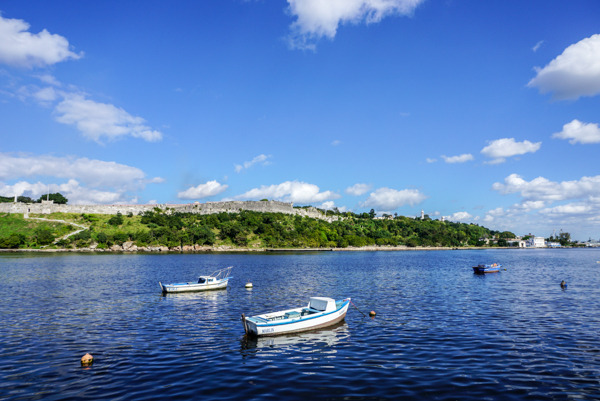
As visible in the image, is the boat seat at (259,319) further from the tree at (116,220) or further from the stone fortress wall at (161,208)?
the stone fortress wall at (161,208)

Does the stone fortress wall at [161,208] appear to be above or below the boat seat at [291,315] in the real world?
above

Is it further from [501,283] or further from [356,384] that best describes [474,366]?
[501,283]

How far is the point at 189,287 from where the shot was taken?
4331 cm

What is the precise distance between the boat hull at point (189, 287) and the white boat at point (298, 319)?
66.6ft

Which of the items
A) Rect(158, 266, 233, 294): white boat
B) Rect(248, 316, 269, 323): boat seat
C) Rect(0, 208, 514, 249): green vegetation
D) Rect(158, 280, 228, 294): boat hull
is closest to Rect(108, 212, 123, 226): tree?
Rect(0, 208, 514, 249): green vegetation

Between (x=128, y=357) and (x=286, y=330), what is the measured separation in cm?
924

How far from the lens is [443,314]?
30.3 m

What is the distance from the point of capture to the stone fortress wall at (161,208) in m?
151

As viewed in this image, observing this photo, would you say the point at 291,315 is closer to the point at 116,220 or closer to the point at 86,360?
the point at 86,360

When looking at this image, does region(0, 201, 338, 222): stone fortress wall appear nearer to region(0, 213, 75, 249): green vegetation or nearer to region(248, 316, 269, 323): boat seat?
region(0, 213, 75, 249): green vegetation

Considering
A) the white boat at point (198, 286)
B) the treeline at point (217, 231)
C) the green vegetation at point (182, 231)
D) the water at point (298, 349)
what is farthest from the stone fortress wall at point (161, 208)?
the white boat at point (198, 286)

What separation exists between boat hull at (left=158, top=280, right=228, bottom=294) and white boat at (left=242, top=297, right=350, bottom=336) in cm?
2031

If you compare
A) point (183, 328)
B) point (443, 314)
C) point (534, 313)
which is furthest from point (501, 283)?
point (183, 328)

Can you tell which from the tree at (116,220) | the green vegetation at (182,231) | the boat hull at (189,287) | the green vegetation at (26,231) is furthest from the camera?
the tree at (116,220)
